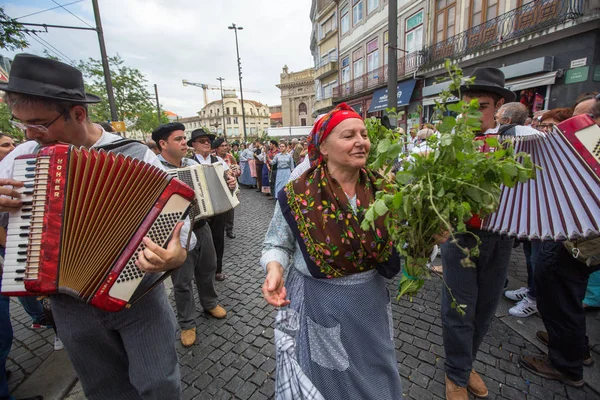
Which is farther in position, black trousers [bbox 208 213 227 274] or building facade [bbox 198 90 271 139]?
building facade [bbox 198 90 271 139]

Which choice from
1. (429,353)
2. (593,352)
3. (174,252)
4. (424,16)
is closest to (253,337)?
(429,353)

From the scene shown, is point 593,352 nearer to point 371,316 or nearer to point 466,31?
point 371,316

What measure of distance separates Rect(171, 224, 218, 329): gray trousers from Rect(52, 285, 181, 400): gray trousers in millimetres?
1190

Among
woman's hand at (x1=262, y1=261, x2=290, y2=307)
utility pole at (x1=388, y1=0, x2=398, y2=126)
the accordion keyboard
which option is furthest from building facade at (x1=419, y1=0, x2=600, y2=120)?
the accordion keyboard

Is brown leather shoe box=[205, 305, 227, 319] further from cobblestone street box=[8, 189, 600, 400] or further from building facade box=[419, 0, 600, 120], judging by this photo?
building facade box=[419, 0, 600, 120]

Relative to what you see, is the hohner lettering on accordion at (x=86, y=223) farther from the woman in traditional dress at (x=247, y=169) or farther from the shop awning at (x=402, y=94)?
the shop awning at (x=402, y=94)

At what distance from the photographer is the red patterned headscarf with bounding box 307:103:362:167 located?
5.51ft

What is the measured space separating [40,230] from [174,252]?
2.10 ft

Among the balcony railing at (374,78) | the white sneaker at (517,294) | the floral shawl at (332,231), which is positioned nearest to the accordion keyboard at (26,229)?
the floral shawl at (332,231)

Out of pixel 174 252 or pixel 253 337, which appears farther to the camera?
pixel 253 337

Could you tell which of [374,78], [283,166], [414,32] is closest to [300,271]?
[283,166]

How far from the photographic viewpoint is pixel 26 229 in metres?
1.38

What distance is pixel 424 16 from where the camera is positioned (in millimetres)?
13852

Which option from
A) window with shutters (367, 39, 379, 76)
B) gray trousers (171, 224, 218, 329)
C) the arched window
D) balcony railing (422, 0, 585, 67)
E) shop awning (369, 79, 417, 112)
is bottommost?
gray trousers (171, 224, 218, 329)
